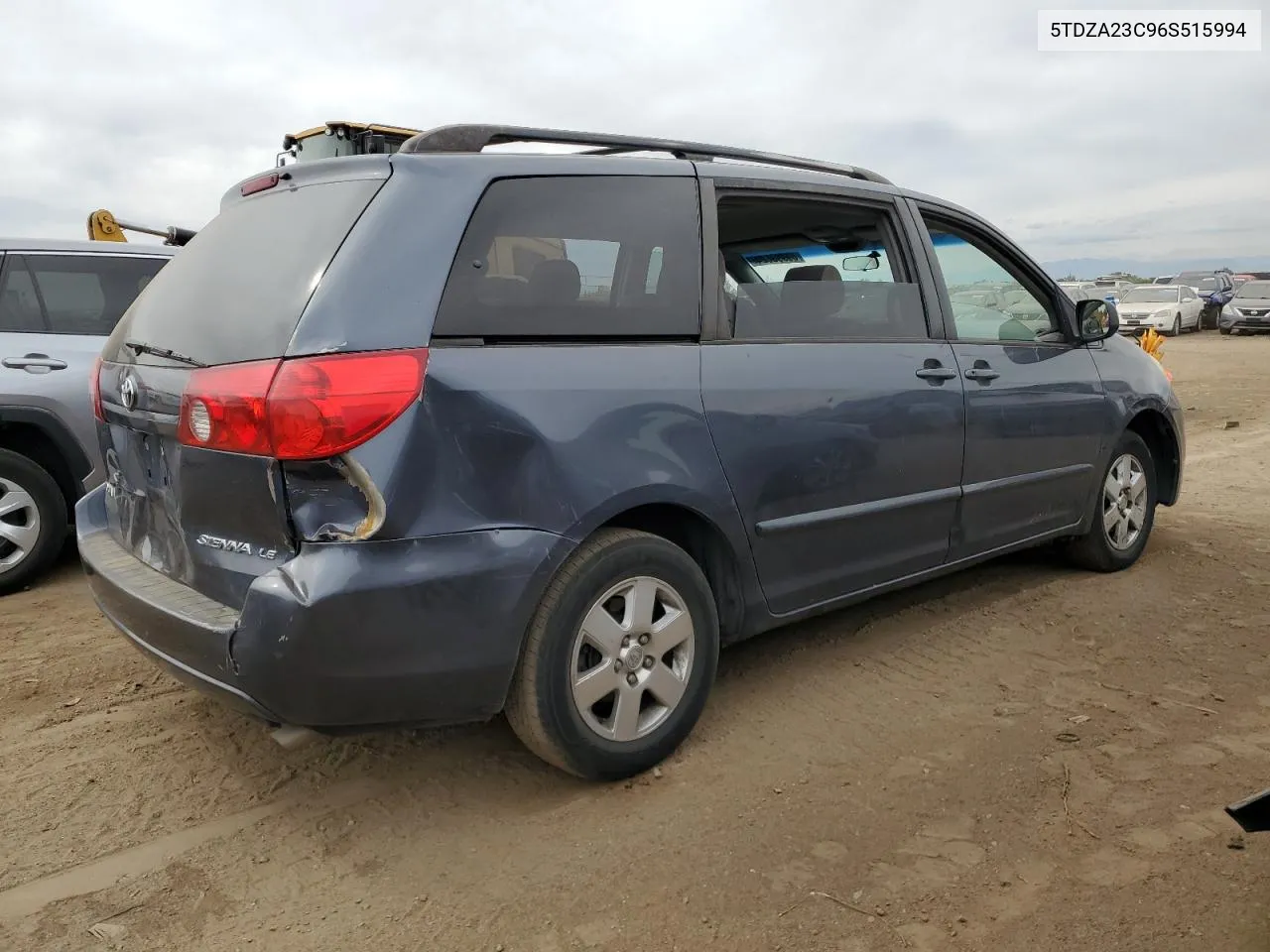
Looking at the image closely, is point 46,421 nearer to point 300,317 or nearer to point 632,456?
point 300,317

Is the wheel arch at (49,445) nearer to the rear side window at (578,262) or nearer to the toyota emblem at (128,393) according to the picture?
the toyota emblem at (128,393)

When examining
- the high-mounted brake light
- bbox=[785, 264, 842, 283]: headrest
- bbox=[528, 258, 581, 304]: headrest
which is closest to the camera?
bbox=[528, 258, 581, 304]: headrest

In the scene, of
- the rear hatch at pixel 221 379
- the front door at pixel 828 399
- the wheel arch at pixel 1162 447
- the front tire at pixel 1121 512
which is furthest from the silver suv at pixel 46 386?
the wheel arch at pixel 1162 447

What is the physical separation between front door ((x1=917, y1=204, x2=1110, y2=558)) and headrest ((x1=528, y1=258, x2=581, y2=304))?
176cm

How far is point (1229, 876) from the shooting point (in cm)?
235

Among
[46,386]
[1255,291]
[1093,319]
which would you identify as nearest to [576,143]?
[1093,319]

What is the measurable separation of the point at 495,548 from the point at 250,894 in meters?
1.00

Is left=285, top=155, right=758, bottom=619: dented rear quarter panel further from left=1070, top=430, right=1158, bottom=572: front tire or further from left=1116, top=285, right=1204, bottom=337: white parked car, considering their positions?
left=1116, top=285, right=1204, bottom=337: white parked car

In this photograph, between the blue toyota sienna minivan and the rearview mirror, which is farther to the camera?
the rearview mirror

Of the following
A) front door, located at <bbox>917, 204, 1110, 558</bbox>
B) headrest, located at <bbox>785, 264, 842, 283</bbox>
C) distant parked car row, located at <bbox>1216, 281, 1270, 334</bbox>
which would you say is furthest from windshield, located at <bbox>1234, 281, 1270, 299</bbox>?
headrest, located at <bbox>785, 264, 842, 283</bbox>

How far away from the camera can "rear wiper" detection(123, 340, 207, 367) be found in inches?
98.8

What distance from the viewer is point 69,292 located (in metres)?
5.16

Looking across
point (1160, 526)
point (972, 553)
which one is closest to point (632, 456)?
point (972, 553)

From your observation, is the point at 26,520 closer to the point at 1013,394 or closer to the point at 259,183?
the point at 259,183
